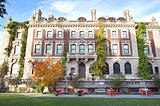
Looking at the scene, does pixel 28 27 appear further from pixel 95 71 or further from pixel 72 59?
pixel 95 71

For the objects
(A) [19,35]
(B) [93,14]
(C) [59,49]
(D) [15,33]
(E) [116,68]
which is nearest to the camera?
(E) [116,68]

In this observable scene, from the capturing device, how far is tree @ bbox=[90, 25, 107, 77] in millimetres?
31794

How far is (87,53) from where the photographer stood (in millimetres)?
33219

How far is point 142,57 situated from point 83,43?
11.6 metres

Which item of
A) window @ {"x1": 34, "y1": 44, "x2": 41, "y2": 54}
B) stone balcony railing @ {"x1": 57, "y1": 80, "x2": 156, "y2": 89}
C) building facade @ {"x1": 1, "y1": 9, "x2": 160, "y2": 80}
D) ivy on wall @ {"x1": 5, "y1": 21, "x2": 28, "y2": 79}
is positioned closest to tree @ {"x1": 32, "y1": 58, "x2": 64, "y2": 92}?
stone balcony railing @ {"x1": 57, "y1": 80, "x2": 156, "y2": 89}

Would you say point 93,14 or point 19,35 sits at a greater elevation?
point 93,14

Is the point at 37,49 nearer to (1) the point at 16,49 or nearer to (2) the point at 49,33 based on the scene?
(2) the point at 49,33

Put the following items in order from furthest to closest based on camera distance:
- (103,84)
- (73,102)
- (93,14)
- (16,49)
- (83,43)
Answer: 1. (93,14)
2. (16,49)
3. (83,43)
4. (103,84)
5. (73,102)

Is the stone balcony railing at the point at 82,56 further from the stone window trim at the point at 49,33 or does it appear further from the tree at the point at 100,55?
the stone window trim at the point at 49,33

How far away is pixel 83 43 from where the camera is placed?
34.9 m

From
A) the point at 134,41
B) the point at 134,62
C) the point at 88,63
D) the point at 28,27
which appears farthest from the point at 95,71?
the point at 28,27

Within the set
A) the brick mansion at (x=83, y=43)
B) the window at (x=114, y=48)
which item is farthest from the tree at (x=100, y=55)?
the window at (x=114, y=48)

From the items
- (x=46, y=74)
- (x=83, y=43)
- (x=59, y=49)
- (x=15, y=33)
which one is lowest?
(x=46, y=74)

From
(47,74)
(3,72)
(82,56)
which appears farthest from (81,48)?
(3,72)
